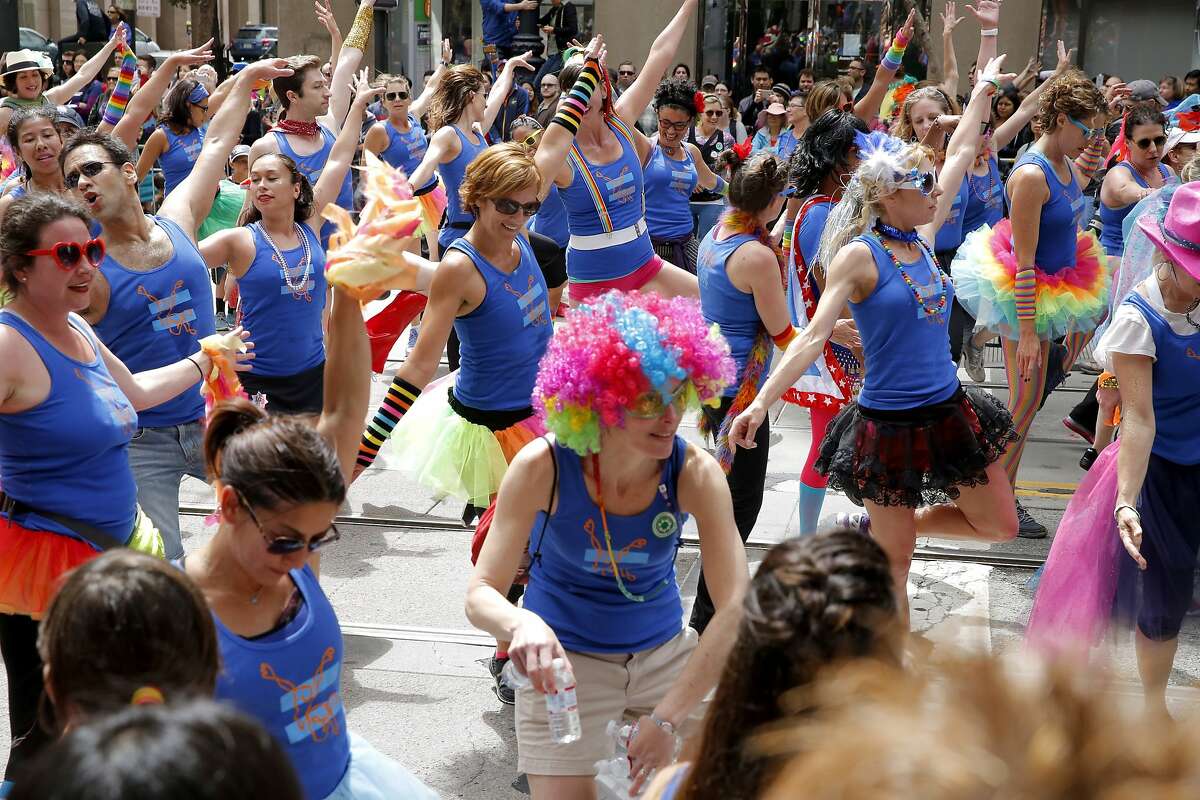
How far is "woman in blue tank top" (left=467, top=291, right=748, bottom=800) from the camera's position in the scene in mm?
3480

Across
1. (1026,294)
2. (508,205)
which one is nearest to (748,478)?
(508,205)

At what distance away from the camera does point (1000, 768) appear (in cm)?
136

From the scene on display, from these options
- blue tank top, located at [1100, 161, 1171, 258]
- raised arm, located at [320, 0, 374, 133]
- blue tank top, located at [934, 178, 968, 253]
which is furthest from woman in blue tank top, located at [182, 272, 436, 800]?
blue tank top, located at [1100, 161, 1171, 258]

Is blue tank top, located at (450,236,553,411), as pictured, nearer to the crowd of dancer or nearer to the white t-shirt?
the crowd of dancer

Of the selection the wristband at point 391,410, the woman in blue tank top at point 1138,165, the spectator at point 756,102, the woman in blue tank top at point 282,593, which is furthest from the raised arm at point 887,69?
the spectator at point 756,102

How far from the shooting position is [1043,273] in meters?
7.25

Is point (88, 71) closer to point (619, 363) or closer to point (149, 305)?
point (149, 305)

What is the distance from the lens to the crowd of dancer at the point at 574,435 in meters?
2.08

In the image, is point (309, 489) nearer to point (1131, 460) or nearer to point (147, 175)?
point (1131, 460)

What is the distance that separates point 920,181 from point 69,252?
302cm

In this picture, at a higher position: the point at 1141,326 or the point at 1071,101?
the point at 1071,101

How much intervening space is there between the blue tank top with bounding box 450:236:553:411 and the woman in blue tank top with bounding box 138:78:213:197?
5.46 meters

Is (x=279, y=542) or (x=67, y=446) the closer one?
(x=279, y=542)

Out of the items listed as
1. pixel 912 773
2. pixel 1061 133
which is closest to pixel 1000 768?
pixel 912 773
